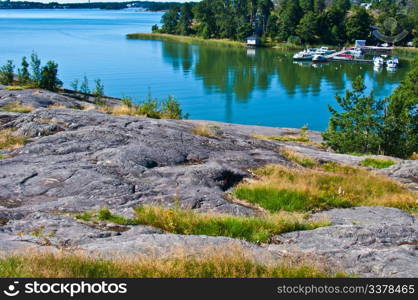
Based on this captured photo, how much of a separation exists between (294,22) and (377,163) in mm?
136901

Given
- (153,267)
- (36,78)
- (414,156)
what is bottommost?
(414,156)

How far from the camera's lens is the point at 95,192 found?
462 inches

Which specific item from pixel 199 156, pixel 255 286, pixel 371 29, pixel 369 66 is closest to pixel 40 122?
pixel 199 156

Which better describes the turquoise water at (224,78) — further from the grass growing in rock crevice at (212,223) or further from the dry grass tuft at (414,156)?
the grass growing in rock crevice at (212,223)

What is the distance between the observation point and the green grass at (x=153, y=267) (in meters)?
6.43

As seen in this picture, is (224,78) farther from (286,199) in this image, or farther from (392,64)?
(286,199)

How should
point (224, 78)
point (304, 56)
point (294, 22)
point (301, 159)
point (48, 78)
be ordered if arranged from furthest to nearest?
point (294, 22) < point (304, 56) < point (224, 78) < point (48, 78) < point (301, 159)

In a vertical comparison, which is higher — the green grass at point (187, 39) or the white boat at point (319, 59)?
the green grass at point (187, 39)

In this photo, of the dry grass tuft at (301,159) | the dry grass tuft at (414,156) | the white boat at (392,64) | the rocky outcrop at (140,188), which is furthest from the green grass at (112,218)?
the white boat at (392,64)

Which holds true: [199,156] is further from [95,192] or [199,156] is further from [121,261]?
[121,261]

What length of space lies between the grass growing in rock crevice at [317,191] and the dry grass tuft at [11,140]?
7.91m

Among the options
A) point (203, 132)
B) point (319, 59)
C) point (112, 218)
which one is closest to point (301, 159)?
point (203, 132)

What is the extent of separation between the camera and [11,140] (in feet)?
52.6

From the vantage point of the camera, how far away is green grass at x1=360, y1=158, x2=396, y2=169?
18.9 metres
